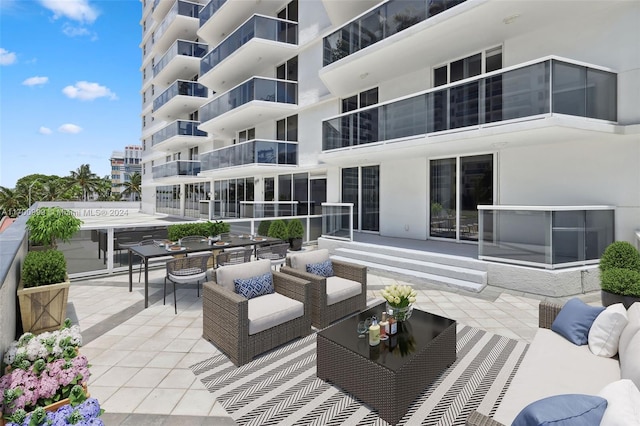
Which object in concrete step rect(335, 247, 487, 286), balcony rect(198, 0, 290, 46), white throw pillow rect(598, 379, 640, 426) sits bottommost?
concrete step rect(335, 247, 487, 286)

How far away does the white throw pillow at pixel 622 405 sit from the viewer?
1.50 meters

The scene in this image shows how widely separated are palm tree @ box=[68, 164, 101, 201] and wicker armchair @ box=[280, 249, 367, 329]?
5825cm

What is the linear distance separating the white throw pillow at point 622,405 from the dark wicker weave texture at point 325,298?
3.52m

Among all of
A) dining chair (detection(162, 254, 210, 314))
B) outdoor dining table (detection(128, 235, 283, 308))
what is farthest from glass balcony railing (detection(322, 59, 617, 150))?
dining chair (detection(162, 254, 210, 314))

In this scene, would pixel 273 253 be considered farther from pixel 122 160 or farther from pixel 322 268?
pixel 122 160

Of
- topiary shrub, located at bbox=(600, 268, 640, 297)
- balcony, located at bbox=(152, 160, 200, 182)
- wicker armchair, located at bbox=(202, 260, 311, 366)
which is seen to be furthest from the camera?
balcony, located at bbox=(152, 160, 200, 182)

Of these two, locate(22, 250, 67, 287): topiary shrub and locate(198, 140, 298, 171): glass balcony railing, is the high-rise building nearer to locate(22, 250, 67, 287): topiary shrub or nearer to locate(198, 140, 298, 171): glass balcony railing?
locate(198, 140, 298, 171): glass balcony railing

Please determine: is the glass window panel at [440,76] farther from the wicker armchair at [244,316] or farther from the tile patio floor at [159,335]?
the wicker armchair at [244,316]

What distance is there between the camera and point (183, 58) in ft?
75.2

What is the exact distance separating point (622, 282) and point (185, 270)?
7526mm

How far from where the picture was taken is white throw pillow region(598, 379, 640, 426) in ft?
4.93

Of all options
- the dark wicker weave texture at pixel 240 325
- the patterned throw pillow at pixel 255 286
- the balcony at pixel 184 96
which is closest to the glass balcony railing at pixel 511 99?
the dark wicker weave texture at pixel 240 325

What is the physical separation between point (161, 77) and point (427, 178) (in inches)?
1029

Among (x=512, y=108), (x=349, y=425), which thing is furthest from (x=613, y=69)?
(x=349, y=425)
